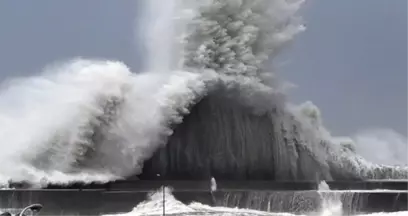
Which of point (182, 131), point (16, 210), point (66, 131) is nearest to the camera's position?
point (16, 210)

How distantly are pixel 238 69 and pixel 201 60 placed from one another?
1.86 m

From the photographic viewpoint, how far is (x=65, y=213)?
21.7 m

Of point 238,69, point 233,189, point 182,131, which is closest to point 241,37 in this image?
point 238,69

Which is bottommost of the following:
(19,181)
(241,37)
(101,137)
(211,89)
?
(19,181)

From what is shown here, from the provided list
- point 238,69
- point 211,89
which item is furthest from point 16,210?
point 238,69

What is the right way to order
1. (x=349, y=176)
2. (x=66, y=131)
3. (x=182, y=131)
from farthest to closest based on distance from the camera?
1. (x=349, y=176)
2. (x=182, y=131)
3. (x=66, y=131)

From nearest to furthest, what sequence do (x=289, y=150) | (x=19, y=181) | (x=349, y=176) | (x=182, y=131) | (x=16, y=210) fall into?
(x=16, y=210)
(x=19, y=181)
(x=182, y=131)
(x=289, y=150)
(x=349, y=176)

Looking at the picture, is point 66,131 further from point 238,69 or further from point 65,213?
point 238,69

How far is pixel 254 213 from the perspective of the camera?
2275 cm

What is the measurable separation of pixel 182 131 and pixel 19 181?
7.90 m

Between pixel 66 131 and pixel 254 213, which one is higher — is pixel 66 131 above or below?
above

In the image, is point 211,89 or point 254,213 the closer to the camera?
point 254,213

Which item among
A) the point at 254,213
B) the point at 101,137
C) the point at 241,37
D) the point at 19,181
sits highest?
the point at 241,37

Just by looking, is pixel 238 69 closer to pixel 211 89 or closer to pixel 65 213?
pixel 211 89
